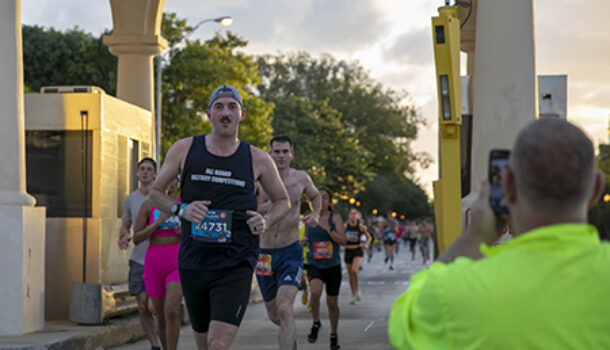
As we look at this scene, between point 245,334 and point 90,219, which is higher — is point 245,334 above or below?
below

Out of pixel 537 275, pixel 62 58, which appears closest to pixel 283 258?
pixel 537 275

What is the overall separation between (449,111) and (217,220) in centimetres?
328

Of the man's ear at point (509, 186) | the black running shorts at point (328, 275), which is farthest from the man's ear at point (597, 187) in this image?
the black running shorts at point (328, 275)

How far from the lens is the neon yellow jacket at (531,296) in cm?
221

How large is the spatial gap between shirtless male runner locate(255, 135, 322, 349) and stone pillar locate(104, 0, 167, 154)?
6761 millimetres

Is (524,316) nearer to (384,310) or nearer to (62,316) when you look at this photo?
(62,316)

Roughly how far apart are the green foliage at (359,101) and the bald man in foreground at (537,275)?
59.5m

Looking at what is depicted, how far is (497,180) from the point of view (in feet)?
7.89

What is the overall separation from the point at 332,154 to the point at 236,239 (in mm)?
48115

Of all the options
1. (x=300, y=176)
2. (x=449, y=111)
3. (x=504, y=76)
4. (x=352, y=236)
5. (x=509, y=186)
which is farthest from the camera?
(x=352, y=236)

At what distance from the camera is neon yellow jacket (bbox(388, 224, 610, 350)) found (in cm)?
221

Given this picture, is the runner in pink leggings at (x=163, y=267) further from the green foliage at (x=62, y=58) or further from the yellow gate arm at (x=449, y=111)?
the green foliage at (x=62, y=58)

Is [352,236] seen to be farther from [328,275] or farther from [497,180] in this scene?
[497,180]

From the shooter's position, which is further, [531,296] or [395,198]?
[395,198]
